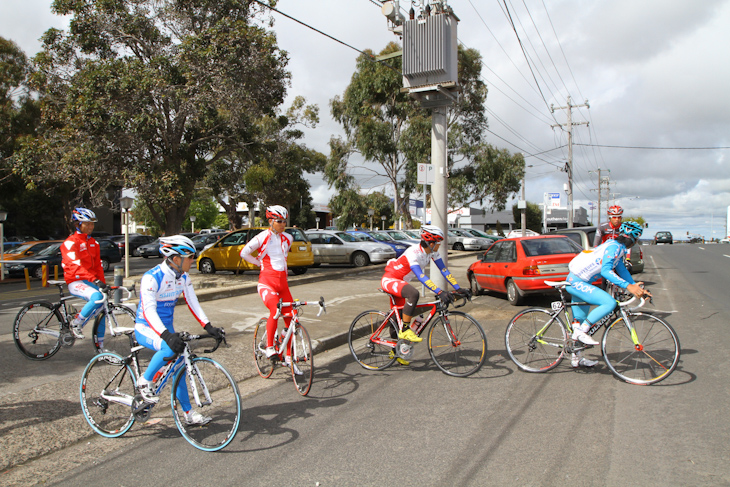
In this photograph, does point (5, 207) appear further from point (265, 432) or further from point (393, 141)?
point (265, 432)

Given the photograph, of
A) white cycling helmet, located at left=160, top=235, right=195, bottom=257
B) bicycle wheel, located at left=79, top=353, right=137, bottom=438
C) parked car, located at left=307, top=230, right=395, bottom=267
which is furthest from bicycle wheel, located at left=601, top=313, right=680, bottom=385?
parked car, located at left=307, top=230, right=395, bottom=267

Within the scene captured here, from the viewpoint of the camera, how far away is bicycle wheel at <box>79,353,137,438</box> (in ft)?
13.4

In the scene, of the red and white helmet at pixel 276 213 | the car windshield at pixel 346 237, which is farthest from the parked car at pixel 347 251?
the red and white helmet at pixel 276 213

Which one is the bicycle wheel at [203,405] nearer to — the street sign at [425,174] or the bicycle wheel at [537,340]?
the bicycle wheel at [537,340]

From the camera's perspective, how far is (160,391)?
156 inches

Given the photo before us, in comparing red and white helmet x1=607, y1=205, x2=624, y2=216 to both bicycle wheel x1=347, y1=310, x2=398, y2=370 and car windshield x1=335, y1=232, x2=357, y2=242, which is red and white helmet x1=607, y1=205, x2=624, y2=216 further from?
car windshield x1=335, y1=232, x2=357, y2=242

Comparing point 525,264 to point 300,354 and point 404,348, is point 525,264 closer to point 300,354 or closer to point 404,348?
point 404,348

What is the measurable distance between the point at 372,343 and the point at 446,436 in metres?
2.19

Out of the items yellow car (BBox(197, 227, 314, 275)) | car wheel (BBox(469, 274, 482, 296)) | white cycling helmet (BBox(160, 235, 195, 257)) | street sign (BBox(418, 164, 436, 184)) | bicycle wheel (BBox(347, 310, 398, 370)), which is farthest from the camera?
yellow car (BBox(197, 227, 314, 275))

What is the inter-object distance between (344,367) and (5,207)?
3910cm

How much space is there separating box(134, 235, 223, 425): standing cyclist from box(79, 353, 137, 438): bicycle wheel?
0.78 feet

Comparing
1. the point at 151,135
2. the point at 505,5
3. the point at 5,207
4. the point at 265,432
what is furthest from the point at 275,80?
the point at 5,207

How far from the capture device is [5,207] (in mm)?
35906

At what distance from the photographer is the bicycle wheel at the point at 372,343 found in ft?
20.0
